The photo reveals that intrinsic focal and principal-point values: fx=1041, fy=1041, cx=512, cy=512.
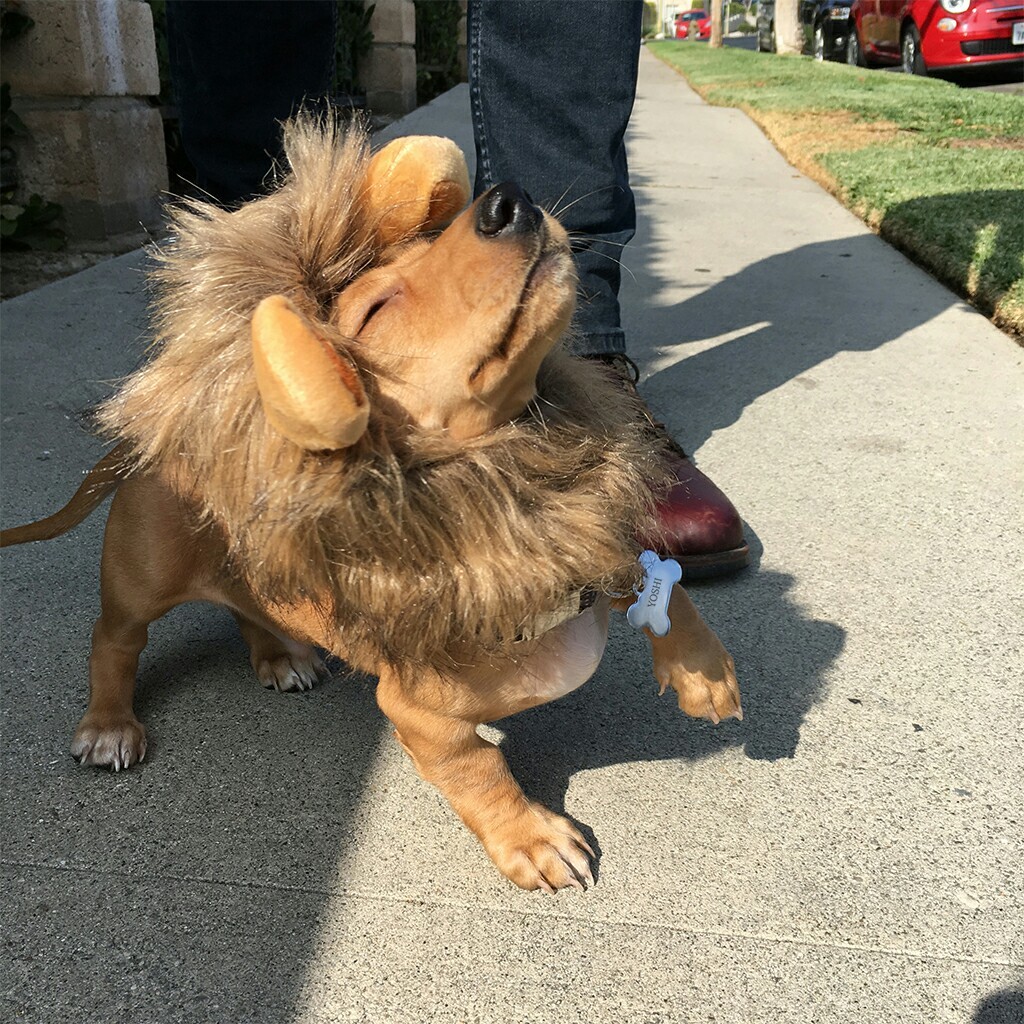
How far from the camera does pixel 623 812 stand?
6.05ft

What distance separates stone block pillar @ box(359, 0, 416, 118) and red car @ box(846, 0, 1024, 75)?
7783 millimetres

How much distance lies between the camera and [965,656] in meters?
2.21

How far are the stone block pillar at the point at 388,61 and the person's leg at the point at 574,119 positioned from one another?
8672 millimetres

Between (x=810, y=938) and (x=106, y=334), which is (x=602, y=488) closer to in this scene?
(x=810, y=938)

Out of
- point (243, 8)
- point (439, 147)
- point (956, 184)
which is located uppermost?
point (243, 8)

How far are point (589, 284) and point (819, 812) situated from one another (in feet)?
4.80

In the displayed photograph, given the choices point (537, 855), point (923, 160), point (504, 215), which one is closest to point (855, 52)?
point (923, 160)

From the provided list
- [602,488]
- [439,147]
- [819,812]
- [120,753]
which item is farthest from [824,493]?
[120,753]

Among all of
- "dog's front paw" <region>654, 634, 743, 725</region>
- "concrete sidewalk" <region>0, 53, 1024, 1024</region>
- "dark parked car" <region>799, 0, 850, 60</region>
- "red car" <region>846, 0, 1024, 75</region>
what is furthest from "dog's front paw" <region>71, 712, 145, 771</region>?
"dark parked car" <region>799, 0, 850, 60</region>

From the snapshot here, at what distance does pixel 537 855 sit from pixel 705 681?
420mm

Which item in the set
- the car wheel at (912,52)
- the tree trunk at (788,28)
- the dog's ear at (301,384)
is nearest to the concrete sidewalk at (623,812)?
the dog's ear at (301,384)

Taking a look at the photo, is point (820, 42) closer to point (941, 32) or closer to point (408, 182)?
point (941, 32)

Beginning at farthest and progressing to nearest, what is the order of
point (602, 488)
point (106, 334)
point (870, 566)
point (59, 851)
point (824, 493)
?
point (106, 334) → point (824, 493) → point (870, 566) → point (59, 851) → point (602, 488)

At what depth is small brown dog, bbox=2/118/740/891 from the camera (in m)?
1.31
